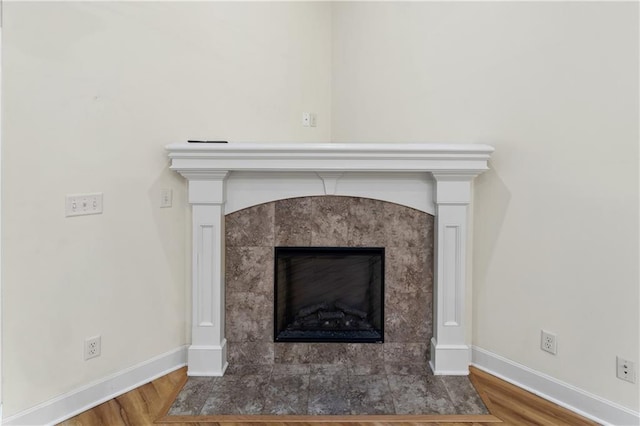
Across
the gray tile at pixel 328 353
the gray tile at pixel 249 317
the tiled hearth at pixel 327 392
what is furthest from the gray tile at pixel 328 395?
the gray tile at pixel 249 317

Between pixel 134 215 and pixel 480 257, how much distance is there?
6.73 ft

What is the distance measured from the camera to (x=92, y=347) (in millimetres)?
2023

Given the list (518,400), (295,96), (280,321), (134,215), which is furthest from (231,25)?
(518,400)

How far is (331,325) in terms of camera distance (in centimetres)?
243

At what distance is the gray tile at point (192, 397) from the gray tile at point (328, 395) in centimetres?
57

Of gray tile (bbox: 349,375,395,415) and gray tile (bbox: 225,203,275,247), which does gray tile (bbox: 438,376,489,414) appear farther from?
gray tile (bbox: 225,203,275,247)

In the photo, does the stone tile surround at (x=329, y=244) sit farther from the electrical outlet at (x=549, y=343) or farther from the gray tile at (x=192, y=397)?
the electrical outlet at (x=549, y=343)

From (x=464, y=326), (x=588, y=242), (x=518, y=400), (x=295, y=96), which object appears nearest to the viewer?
(x=588, y=242)

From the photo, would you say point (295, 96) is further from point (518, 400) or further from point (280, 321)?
point (518, 400)

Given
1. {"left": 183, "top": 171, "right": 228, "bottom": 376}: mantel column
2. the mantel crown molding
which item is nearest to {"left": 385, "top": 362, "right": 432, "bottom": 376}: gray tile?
{"left": 183, "top": 171, "right": 228, "bottom": 376}: mantel column

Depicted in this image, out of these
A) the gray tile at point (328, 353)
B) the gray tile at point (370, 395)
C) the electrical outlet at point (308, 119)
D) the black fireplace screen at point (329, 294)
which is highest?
the electrical outlet at point (308, 119)

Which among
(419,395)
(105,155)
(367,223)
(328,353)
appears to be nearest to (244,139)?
(105,155)

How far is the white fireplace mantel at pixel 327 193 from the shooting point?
2178 millimetres

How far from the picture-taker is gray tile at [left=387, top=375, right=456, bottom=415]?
1.96m
